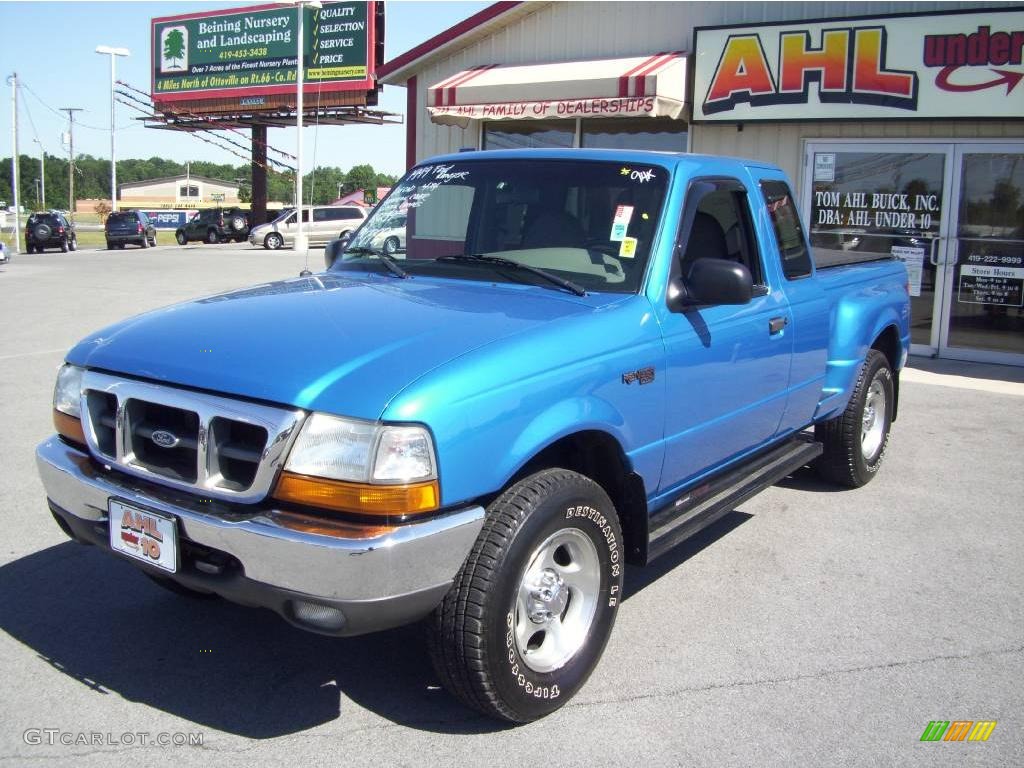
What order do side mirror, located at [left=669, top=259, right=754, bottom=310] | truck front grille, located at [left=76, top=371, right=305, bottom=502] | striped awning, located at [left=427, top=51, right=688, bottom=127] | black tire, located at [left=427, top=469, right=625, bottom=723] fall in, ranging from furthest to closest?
striped awning, located at [left=427, top=51, right=688, bottom=127] → side mirror, located at [left=669, top=259, right=754, bottom=310] → black tire, located at [left=427, top=469, right=625, bottom=723] → truck front grille, located at [left=76, top=371, right=305, bottom=502]

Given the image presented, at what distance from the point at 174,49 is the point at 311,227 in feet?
50.7

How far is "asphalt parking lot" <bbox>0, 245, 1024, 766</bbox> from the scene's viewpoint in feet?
10.4

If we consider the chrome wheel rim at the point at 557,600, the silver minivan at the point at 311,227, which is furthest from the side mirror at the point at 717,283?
the silver minivan at the point at 311,227

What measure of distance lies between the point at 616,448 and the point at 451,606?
950 mm

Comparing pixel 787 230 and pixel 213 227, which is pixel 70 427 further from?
pixel 213 227

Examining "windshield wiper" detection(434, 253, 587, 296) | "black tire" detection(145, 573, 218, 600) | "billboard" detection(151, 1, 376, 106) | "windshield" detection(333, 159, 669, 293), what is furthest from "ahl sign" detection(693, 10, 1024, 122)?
"billboard" detection(151, 1, 376, 106)

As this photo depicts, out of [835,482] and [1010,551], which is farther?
[835,482]

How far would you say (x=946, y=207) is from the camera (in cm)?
1070

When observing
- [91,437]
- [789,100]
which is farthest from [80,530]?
[789,100]

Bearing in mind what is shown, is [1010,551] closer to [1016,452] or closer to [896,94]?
[1016,452]

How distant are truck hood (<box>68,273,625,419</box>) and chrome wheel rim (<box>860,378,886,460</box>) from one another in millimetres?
3100

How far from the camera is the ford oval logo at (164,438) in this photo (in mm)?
3083

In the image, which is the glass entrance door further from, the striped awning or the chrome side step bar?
the chrome side step bar

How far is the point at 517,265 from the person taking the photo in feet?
13.3
